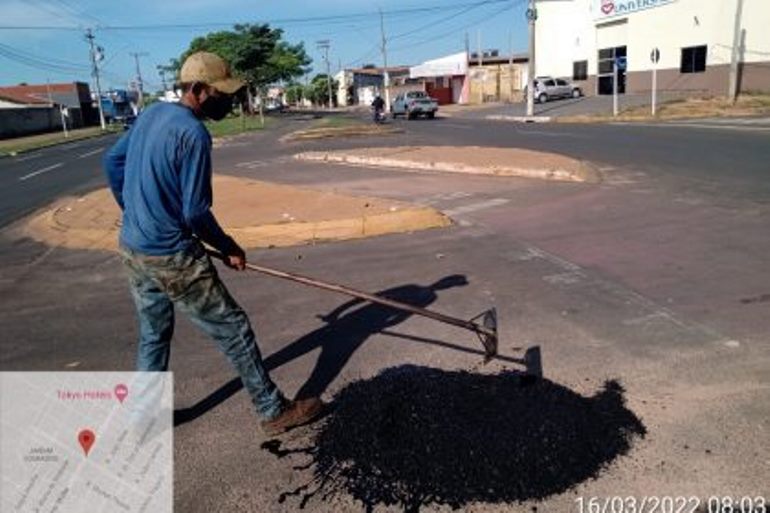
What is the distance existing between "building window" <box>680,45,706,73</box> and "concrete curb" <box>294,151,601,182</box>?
25537 millimetres

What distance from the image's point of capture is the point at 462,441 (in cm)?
345

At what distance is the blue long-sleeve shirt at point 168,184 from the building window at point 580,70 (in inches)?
1851

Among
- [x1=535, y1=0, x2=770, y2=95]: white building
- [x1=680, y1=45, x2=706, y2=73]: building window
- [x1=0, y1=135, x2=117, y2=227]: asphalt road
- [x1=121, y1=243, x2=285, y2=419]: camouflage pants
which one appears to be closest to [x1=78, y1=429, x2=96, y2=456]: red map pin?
[x1=121, y1=243, x2=285, y2=419]: camouflage pants

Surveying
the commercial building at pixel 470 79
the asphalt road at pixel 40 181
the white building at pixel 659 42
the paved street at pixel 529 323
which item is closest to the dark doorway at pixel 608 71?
the white building at pixel 659 42

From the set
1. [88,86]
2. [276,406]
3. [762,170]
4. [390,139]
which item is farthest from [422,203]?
[88,86]

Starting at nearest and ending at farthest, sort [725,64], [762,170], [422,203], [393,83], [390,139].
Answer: [422,203], [762,170], [390,139], [725,64], [393,83]

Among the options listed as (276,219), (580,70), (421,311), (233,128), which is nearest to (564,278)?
(421,311)

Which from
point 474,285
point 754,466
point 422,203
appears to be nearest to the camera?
point 754,466

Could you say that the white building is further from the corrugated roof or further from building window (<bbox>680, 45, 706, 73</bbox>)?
the corrugated roof

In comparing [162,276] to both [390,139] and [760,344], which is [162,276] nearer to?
[760,344]

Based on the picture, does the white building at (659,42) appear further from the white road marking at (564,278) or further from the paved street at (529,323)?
the white road marking at (564,278)

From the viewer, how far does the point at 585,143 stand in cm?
1942

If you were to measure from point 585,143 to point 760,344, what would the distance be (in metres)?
15.6

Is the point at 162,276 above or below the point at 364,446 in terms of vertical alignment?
above
